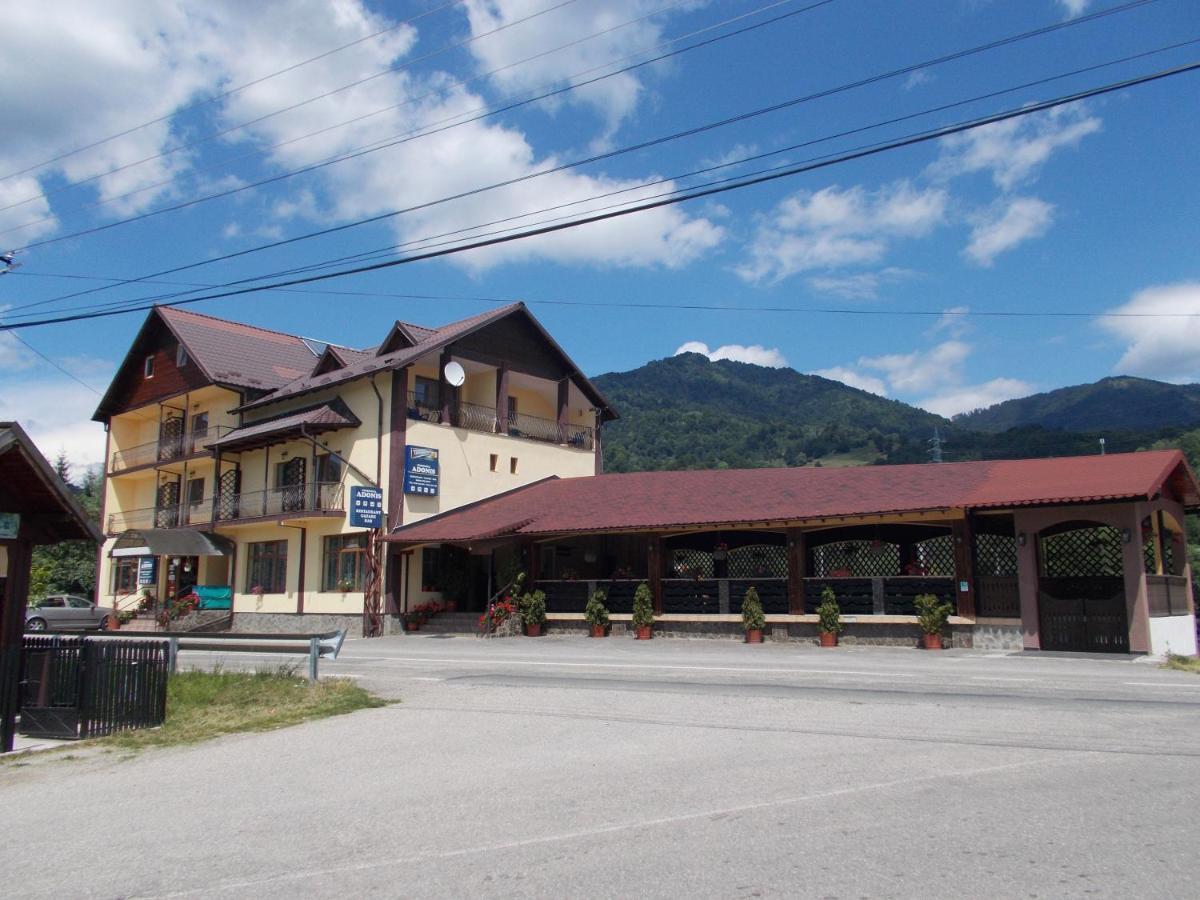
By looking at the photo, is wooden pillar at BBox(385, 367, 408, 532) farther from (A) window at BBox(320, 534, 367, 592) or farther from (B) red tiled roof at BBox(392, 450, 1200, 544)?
(A) window at BBox(320, 534, 367, 592)

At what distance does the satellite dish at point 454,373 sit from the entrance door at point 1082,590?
61.5 feet

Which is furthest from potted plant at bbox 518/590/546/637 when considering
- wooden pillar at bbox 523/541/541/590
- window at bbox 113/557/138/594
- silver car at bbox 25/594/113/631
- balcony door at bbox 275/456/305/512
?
window at bbox 113/557/138/594

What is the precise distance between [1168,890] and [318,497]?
101 ft

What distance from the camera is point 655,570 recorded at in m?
26.3

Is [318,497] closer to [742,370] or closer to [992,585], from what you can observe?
[992,585]

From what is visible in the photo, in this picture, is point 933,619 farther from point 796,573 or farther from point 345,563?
point 345,563

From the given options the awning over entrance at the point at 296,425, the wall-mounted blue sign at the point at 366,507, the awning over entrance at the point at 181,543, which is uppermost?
the awning over entrance at the point at 296,425

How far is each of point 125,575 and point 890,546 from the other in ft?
111

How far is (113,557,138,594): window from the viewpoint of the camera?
42250mm

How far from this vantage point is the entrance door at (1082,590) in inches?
767

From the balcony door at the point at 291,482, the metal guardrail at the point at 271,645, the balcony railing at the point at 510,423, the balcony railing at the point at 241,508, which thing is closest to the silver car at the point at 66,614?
the balcony railing at the point at 241,508

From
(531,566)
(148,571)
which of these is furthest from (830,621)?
(148,571)

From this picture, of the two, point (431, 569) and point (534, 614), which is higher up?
point (431, 569)

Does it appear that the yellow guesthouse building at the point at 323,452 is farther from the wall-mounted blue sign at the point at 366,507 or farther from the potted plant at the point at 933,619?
the potted plant at the point at 933,619
